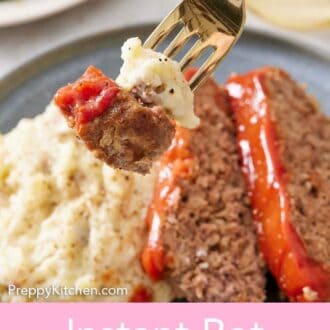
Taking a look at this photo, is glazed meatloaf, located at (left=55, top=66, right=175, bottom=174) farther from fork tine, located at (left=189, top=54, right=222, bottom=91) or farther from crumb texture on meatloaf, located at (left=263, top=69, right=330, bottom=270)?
crumb texture on meatloaf, located at (left=263, top=69, right=330, bottom=270)

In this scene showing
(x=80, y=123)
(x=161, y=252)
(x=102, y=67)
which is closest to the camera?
(x=80, y=123)

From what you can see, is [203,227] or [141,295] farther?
[203,227]

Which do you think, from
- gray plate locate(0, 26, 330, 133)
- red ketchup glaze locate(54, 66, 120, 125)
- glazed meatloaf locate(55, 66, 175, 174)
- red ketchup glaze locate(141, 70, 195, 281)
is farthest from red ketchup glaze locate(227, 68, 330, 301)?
red ketchup glaze locate(54, 66, 120, 125)

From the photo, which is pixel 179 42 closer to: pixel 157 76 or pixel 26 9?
pixel 157 76

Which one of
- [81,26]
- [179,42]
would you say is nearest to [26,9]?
[81,26]

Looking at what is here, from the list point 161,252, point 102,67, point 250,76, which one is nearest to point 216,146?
point 250,76

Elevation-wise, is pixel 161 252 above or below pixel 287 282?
above

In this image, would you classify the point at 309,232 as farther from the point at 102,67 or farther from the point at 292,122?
the point at 102,67
